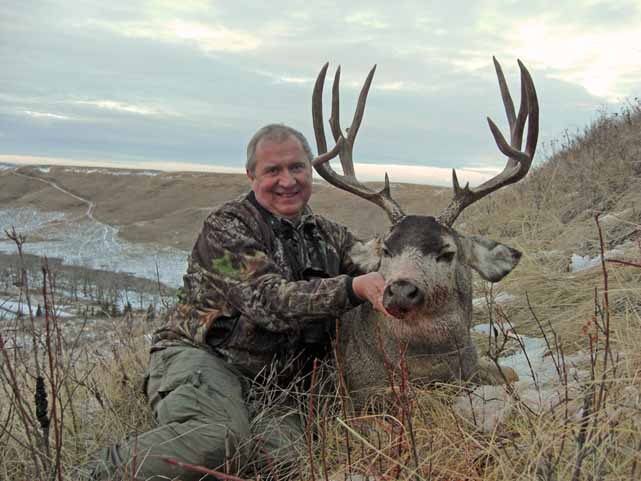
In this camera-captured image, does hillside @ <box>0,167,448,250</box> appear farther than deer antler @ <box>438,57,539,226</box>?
Yes

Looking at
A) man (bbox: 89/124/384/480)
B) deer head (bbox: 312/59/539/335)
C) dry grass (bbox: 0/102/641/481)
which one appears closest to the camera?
dry grass (bbox: 0/102/641/481)

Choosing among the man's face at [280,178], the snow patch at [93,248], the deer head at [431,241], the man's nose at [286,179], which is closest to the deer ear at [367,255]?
the deer head at [431,241]

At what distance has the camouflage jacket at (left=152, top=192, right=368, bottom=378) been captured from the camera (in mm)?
3562

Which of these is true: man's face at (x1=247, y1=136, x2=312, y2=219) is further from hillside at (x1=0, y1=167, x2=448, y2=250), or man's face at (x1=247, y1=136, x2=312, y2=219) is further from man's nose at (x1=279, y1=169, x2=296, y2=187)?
hillside at (x1=0, y1=167, x2=448, y2=250)

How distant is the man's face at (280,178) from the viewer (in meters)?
4.11

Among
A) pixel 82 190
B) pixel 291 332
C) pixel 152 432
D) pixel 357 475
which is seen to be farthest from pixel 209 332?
pixel 82 190

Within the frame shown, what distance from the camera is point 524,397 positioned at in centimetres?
309

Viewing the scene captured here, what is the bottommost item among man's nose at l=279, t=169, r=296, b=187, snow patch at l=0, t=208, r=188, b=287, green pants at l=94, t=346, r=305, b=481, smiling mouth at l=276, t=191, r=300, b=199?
snow patch at l=0, t=208, r=188, b=287

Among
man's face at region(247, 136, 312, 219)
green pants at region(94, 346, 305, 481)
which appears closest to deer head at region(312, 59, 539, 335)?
man's face at region(247, 136, 312, 219)

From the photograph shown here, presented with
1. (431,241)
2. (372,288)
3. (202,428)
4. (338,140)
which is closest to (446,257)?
(431,241)

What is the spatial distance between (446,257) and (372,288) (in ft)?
1.73

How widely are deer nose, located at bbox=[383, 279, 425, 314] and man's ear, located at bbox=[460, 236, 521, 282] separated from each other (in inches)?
28.5

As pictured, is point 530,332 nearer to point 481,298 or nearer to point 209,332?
Answer: point 481,298

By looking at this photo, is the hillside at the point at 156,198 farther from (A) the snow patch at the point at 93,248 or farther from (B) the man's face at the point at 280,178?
(B) the man's face at the point at 280,178
